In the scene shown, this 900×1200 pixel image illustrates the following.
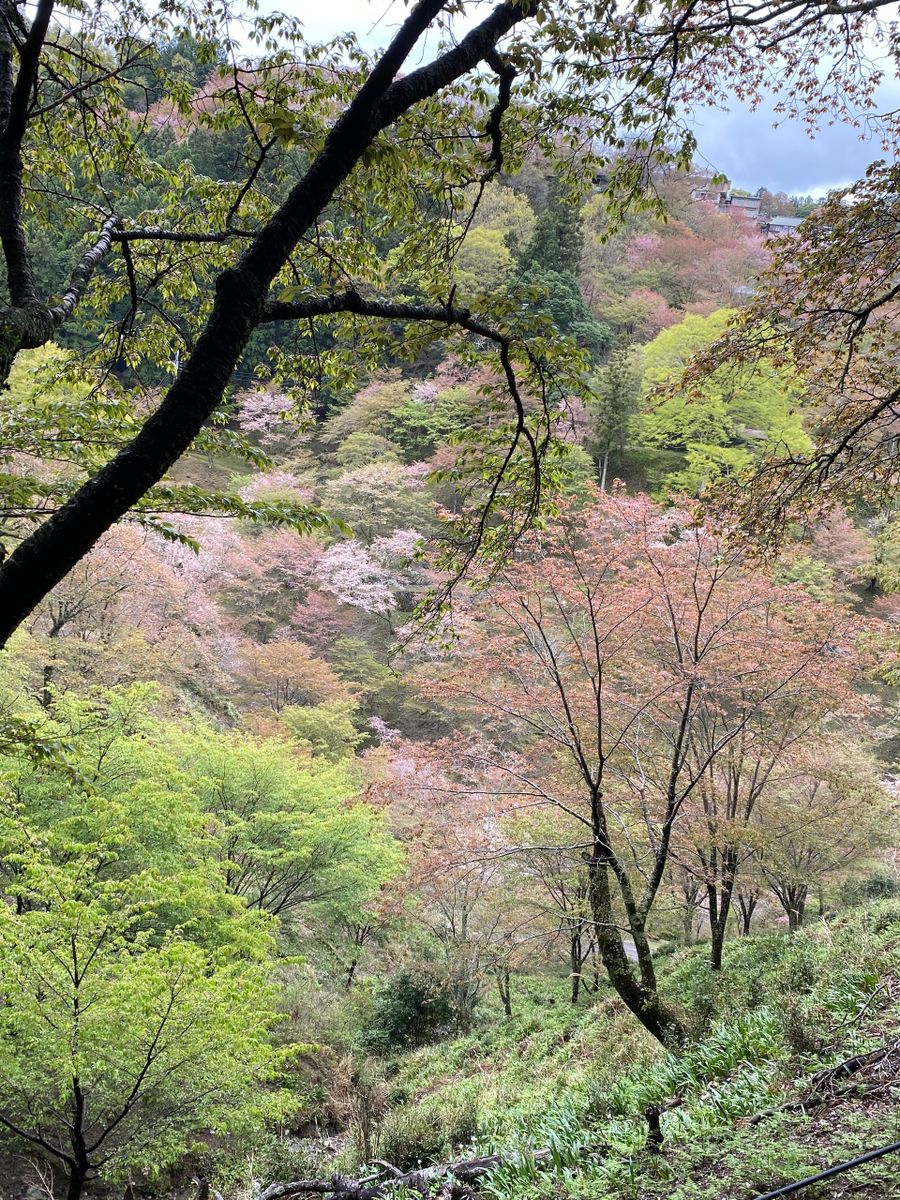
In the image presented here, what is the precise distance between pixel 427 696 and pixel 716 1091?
6423 millimetres

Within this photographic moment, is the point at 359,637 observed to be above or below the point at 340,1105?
above

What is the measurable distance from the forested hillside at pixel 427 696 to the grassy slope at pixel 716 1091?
0.04 m

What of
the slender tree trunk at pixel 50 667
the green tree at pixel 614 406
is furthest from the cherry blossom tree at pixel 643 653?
the green tree at pixel 614 406

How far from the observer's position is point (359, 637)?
20.8 meters

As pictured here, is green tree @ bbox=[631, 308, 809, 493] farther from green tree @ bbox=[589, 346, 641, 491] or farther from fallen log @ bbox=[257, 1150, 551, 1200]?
fallen log @ bbox=[257, 1150, 551, 1200]

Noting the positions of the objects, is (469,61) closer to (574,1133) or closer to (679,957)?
(574,1133)

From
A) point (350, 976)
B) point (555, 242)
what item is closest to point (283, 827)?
point (350, 976)

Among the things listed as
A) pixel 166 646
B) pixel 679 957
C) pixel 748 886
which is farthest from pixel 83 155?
pixel 679 957

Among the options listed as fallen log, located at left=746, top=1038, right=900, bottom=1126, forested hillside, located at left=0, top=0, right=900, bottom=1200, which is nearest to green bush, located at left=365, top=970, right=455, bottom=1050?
forested hillside, located at left=0, top=0, right=900, bottom=1200

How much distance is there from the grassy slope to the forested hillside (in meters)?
0.04

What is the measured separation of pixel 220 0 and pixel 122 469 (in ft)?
9.39

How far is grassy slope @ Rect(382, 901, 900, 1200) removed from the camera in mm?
3133

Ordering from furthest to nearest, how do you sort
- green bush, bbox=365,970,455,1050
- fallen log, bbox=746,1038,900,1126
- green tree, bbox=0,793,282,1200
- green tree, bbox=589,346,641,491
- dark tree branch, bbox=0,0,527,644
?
1. green tree, bbox=589,346,641,491
2. green bush, bbox=365,970,455,1050
3. green tree, bbox=0,793,282,1200
4. fallen log, bbox=746,1038,900,1126
5. dark tree branch, bbox=0,0,527,644

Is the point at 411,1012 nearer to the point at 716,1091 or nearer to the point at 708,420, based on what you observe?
the point at 716,1091
